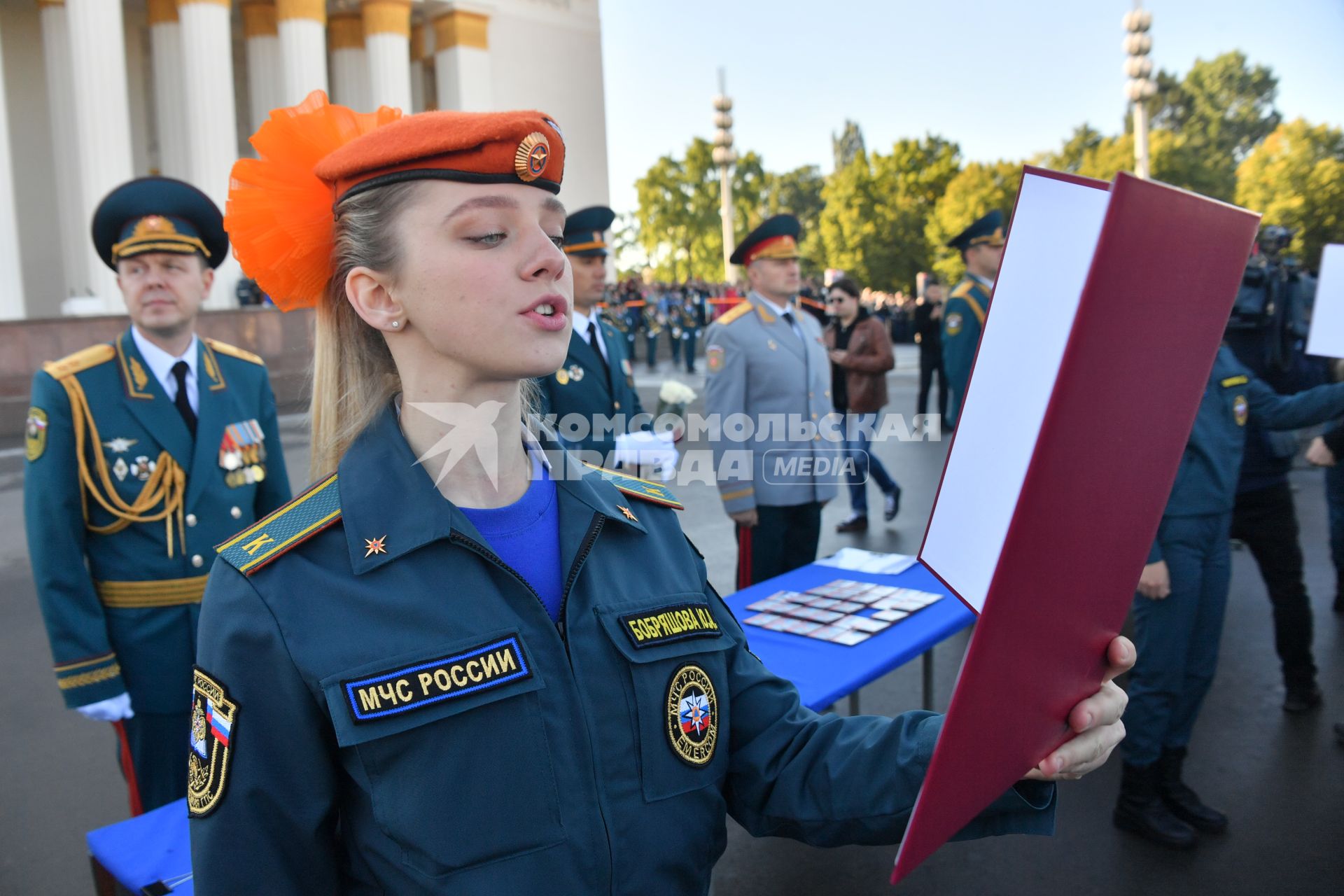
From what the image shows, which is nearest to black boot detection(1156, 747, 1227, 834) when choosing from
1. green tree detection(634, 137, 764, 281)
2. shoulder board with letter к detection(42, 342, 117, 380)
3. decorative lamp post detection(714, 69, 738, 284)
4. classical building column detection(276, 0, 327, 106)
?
shoulder board with letter к detection(42, 342, 117, 380)

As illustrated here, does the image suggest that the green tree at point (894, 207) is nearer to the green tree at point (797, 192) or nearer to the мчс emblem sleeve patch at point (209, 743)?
the green tree at point (797, 192)

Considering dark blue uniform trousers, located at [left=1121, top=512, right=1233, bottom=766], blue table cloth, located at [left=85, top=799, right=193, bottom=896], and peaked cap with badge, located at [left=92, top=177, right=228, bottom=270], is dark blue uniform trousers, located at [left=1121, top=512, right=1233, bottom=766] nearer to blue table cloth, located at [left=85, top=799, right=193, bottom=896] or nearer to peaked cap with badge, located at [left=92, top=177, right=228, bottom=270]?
blue table cloth, located at [left=85, top=799, right=193, bottom=896]

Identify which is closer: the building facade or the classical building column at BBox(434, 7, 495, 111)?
→ the building facade

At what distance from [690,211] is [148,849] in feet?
204

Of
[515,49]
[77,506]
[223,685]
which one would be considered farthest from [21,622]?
[515,49]

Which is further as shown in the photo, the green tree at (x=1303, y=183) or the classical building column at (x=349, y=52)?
the green tree at (x=1303, y=183)

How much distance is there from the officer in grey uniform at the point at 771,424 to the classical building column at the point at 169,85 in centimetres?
2157

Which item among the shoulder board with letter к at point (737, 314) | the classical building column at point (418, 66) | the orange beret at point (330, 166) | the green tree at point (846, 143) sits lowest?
the shoulder board with letter к at point (737, 314)

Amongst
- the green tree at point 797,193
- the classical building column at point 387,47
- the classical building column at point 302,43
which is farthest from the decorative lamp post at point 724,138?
the green tree at point 797,193

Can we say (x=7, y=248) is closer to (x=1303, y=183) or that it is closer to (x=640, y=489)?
(x=640, y=489)

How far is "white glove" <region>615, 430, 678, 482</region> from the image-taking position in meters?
4.82

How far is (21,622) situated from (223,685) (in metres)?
6.34

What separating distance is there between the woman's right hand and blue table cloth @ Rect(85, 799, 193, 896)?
309 centimetres

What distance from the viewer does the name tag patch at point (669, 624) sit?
1359 mm
